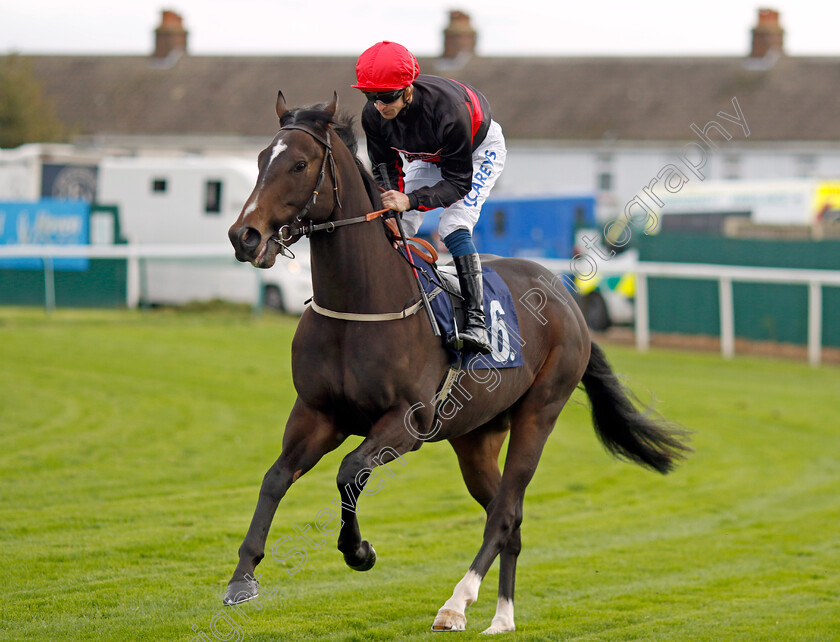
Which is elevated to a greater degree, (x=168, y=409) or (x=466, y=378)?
(x=466, y=378)

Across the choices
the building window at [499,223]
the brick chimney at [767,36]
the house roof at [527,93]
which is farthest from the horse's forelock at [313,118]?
the brick chimney at [767,36]

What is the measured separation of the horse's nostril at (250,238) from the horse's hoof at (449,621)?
72.4 inches

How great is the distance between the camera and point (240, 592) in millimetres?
3982

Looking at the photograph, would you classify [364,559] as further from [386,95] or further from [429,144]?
[386,95]

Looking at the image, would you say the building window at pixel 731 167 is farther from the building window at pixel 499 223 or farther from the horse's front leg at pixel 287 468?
the horse's front leg at pixel 287 468

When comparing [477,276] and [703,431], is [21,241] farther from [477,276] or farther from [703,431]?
[477,276]

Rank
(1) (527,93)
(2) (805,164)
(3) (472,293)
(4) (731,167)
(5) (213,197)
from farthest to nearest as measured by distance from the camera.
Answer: (1) (527,93), (4) (731,167), (2) (805,164), (5) (213,197), (3) (472,293)

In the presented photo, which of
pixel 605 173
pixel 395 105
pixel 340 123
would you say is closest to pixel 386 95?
pixel 395 105

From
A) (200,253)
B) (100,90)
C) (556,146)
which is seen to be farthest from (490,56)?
(200,253)

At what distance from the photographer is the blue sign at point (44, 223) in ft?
55.9

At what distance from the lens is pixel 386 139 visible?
4.65 m

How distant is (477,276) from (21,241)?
542 inches

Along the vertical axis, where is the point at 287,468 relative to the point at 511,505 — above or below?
above

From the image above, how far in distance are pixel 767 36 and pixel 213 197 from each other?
23766 millimetres
